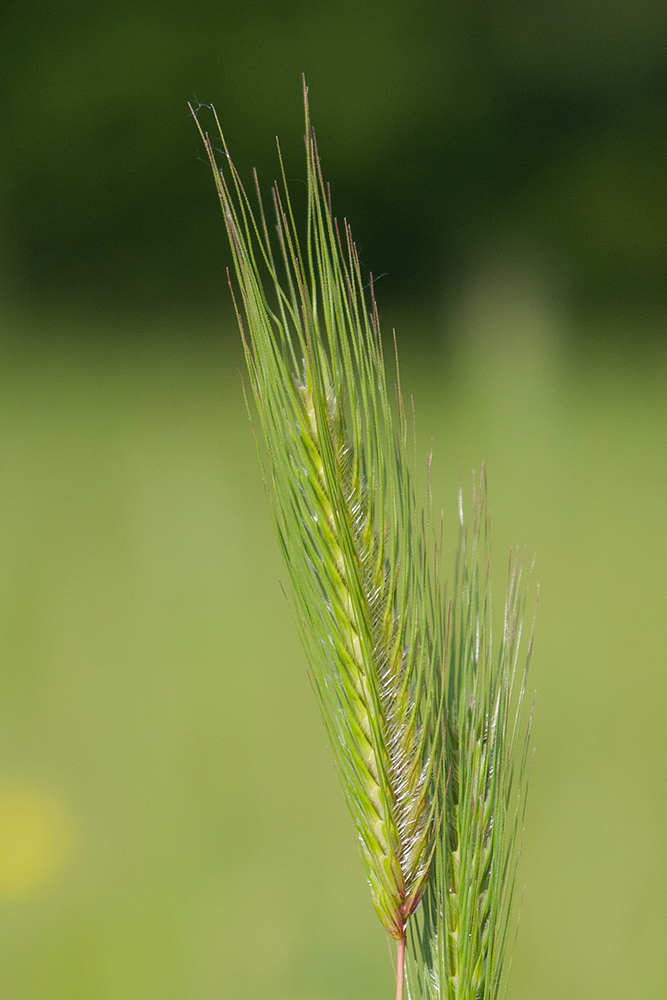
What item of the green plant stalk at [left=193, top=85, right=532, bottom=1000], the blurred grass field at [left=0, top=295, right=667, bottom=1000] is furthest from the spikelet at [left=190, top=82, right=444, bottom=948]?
the blurred grass field at [left=0, top=295, right=667, bottom=1000]

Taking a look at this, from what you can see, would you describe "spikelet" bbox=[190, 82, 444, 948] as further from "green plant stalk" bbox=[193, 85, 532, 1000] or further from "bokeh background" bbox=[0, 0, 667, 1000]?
"bokeh background" bbox=[0, 0, 667, 1000]

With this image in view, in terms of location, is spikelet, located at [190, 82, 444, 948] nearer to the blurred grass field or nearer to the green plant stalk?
the green plant stalk

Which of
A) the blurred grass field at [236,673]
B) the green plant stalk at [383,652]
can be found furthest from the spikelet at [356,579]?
the blurred grass field at [236,673]

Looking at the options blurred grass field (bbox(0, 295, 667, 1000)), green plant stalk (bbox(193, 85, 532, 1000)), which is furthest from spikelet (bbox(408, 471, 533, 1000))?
blurred grass field (bbox(0, 295, 667, 1000))

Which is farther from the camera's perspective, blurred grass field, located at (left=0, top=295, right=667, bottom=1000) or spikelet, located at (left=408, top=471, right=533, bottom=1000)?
blurred grass field, located at (left=0, top=295, right=667, bottom=1000)

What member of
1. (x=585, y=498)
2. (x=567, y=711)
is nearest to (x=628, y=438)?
(x=585, y=498)

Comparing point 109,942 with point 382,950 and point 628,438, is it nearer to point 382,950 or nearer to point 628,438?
point 382,950

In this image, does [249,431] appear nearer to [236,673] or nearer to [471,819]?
[236,673]
